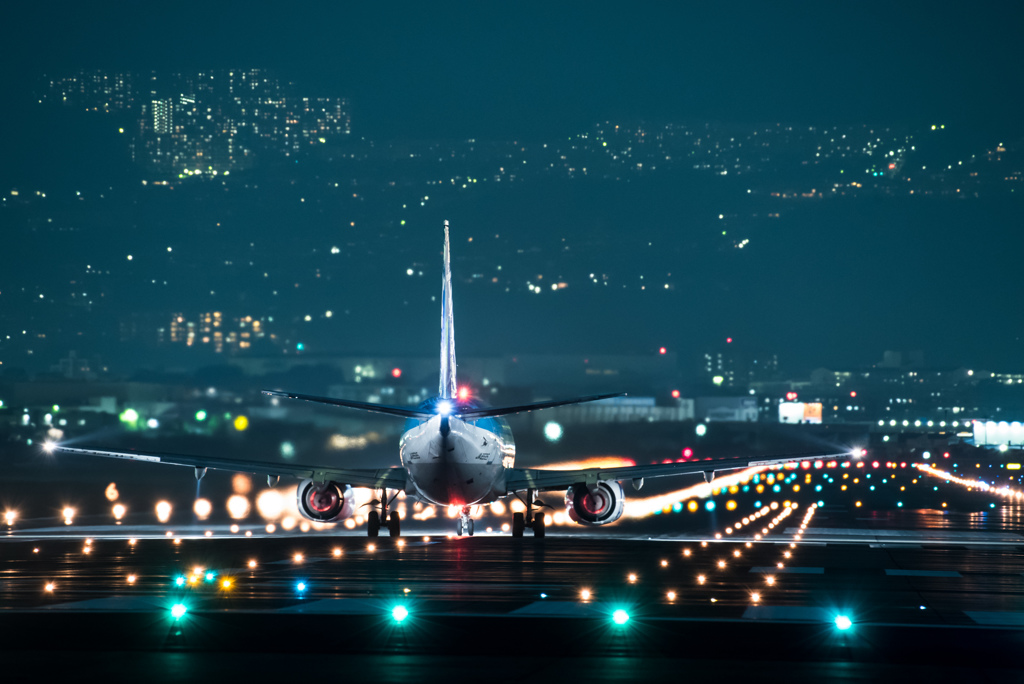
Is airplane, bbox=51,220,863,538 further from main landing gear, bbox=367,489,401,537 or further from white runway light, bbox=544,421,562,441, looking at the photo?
white runway light, bbox=544,421,562,441

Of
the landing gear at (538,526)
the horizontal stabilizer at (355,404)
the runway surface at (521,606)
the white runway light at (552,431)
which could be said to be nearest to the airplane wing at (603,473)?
the landing gear at (538,526)

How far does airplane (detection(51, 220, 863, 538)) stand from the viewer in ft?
156

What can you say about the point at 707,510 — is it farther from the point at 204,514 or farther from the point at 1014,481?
the point at 1014,481

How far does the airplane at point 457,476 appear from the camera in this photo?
4747cm

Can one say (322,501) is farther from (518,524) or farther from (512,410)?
(512,410)

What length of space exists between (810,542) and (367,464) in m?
38.5

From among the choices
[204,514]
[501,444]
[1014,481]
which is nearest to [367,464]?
[204,514]

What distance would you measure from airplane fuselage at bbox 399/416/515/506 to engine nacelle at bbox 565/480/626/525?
158 inches

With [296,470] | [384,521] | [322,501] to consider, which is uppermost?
[296,470]

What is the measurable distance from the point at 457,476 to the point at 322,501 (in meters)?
8.42

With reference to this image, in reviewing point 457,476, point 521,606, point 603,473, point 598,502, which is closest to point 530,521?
point 598,502

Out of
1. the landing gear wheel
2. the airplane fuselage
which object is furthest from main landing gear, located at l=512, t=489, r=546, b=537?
the airplane fuselage

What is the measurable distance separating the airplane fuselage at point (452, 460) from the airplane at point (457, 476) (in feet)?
0.14

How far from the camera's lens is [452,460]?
46.6 meters
